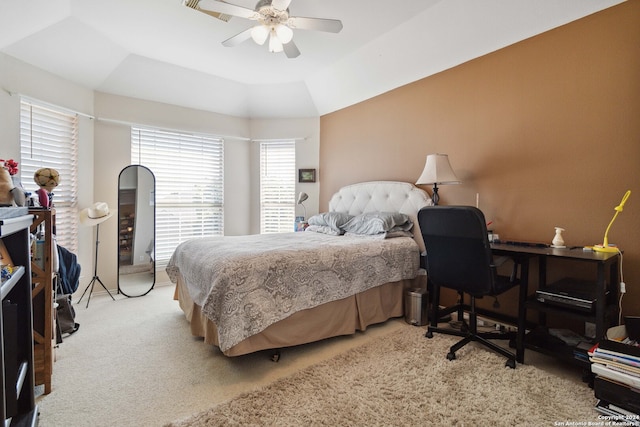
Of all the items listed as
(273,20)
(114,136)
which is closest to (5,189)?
(273,20)

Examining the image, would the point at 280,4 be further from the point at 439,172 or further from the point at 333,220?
the point at 333,220

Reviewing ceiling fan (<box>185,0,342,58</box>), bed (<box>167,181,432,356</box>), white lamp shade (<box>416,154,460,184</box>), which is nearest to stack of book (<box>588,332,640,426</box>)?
bed (<box>167,181,432,356</box>)

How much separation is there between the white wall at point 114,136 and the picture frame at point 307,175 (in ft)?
0.29

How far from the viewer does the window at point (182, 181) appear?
4.14m

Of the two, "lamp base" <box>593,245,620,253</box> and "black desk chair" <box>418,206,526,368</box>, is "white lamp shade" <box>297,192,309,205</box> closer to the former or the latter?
"black desk chair" <box>418,206,526,368</box>

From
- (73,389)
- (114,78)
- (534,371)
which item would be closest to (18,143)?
(114,78)

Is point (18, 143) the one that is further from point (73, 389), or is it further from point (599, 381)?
point (599, 381)

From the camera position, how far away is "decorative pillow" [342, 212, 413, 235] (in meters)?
3.08

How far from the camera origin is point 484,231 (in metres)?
1.99

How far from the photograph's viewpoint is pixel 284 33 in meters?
2.30

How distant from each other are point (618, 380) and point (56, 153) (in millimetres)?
5027

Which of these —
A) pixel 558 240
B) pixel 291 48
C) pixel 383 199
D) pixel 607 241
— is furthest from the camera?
pixel 383 199

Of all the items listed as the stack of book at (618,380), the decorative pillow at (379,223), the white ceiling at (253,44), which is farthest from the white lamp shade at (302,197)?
the stack of book at (618,380)

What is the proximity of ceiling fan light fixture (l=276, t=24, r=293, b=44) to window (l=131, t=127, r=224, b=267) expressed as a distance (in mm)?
2652
